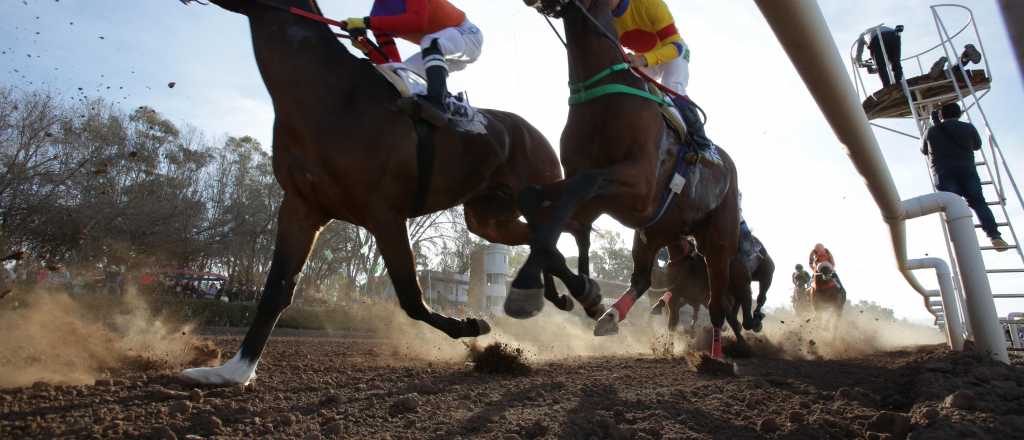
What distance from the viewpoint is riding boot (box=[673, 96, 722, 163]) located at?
4938mm

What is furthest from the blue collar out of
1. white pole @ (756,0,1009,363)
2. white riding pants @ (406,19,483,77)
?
white pole @ (756,0,1009,363)

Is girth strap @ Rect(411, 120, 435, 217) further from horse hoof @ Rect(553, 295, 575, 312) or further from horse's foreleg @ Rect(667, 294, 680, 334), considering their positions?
horse's foreleg @ Rect(667, 294, 680, 334)

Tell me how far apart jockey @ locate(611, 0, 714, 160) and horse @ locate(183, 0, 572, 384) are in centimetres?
150

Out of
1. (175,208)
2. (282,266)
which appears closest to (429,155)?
(282,266)

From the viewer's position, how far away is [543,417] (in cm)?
279

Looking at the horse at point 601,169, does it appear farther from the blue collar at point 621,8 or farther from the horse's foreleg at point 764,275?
the horse's foreleg at point 764,275

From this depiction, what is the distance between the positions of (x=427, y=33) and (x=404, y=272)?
184 centimetres

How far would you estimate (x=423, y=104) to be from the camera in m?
4.18

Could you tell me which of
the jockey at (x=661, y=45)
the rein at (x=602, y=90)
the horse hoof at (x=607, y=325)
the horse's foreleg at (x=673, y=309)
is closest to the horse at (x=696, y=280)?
the horse's foreleg at (x=673, y=309)

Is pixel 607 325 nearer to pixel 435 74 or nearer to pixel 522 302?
pixel 522 302

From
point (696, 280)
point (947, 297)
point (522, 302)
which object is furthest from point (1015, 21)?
point (696, 280)

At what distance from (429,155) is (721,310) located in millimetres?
3413

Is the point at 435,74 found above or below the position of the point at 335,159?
above

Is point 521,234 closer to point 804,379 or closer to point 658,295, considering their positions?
point 804,379
